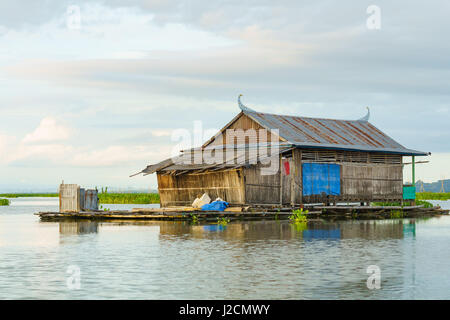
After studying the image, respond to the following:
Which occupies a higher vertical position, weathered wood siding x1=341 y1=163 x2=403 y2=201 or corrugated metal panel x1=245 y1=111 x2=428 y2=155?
corrugated metal panel x1=245 y1=111 x2=428 y2=155

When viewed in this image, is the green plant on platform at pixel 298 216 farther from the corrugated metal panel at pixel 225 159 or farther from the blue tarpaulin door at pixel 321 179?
the corrugated metal panel at pixel 225 159

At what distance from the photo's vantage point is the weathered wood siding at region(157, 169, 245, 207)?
32.3m

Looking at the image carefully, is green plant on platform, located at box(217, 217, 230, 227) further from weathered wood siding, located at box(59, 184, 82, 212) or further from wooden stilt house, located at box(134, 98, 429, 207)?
weathered wood siding, located at box(59, 184, 82, 212)

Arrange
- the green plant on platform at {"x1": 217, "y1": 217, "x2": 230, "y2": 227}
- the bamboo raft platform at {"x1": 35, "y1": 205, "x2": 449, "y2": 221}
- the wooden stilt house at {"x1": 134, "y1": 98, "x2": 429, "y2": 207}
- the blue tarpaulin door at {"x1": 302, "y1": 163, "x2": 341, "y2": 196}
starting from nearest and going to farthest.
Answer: the green plant on platform at {"x1": 217, "y1": 217, "x2": 230, "y2": 227}, the bamboo raft platform at {"x1": 35, "y1": 205, "x2": 449, "y2": 221}, the wooden stilt house at {"x1": 134, "y1": 98, "x2": 429, "y2": 207}, the blue tarpaulin door at {"x1": 302, "y1": 163, "x2": 341, "y2": 196}

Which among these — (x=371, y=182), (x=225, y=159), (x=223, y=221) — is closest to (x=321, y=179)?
(x=371, y=182)

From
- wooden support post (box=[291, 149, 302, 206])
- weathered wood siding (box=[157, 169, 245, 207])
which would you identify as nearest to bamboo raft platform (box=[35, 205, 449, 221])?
wooden support post (box=[291, 149, 302, 206])

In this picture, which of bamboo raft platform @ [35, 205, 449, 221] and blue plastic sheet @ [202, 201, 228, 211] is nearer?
bamboo raft platform @ [35, 205, 449, 221]

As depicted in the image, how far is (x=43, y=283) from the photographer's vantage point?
12.6m

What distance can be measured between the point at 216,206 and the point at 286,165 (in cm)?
436

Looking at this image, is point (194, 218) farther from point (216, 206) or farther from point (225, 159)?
point (225, 159)

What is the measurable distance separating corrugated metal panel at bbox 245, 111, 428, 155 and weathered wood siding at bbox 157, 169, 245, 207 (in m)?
3.56

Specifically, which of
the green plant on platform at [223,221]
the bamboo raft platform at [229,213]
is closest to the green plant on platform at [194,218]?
the bamboo raft platform at [229,213]

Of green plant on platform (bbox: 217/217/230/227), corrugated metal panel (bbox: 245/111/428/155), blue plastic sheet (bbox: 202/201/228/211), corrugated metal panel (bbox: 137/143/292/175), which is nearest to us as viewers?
green plant on platform (bbox: 217/217/230/227)
